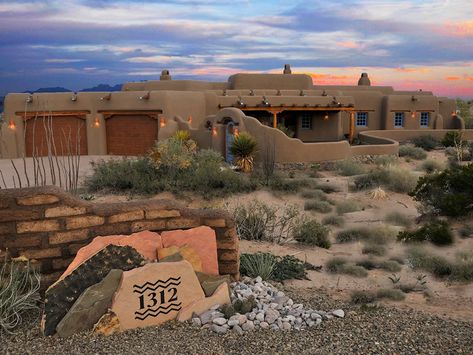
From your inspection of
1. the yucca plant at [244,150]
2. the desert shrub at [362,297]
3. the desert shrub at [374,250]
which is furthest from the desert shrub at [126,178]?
the desert shrub at [362,297]

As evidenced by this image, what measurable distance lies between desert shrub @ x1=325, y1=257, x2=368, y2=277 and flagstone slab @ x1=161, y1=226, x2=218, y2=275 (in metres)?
3.15

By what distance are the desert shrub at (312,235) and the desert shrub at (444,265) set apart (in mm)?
1833

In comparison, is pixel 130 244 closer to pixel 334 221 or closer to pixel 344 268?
pixel 344 268

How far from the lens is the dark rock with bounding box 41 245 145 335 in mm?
4418

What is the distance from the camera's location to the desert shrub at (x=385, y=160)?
21466mm

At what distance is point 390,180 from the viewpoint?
54.1ft

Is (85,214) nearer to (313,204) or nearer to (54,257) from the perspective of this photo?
(54,257)

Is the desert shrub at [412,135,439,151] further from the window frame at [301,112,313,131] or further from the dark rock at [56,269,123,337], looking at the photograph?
the dark rock at [56,269,123,337]

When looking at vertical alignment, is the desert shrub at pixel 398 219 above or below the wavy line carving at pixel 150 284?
below

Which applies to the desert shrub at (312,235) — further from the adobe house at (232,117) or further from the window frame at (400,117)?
the window frame at (400,117)

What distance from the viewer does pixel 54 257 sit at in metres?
5.23

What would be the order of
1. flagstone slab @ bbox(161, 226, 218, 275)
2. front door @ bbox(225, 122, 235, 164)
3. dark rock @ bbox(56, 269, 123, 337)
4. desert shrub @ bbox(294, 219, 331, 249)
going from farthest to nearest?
front door @ bbox(225, 122, 235, 164)
desert shrub @ bbox(294, 219, 331, 249)
flagstone slab @ bbox(161, 226, 218, 275)
dark rock @ bbox(56, 269, 123, 337)

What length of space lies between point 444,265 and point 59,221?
21.6ft

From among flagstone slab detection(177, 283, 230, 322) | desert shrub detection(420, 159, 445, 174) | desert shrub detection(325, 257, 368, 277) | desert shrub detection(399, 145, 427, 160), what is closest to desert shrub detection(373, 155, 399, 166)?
desert shrub detection(420, 159, 445, 174)
